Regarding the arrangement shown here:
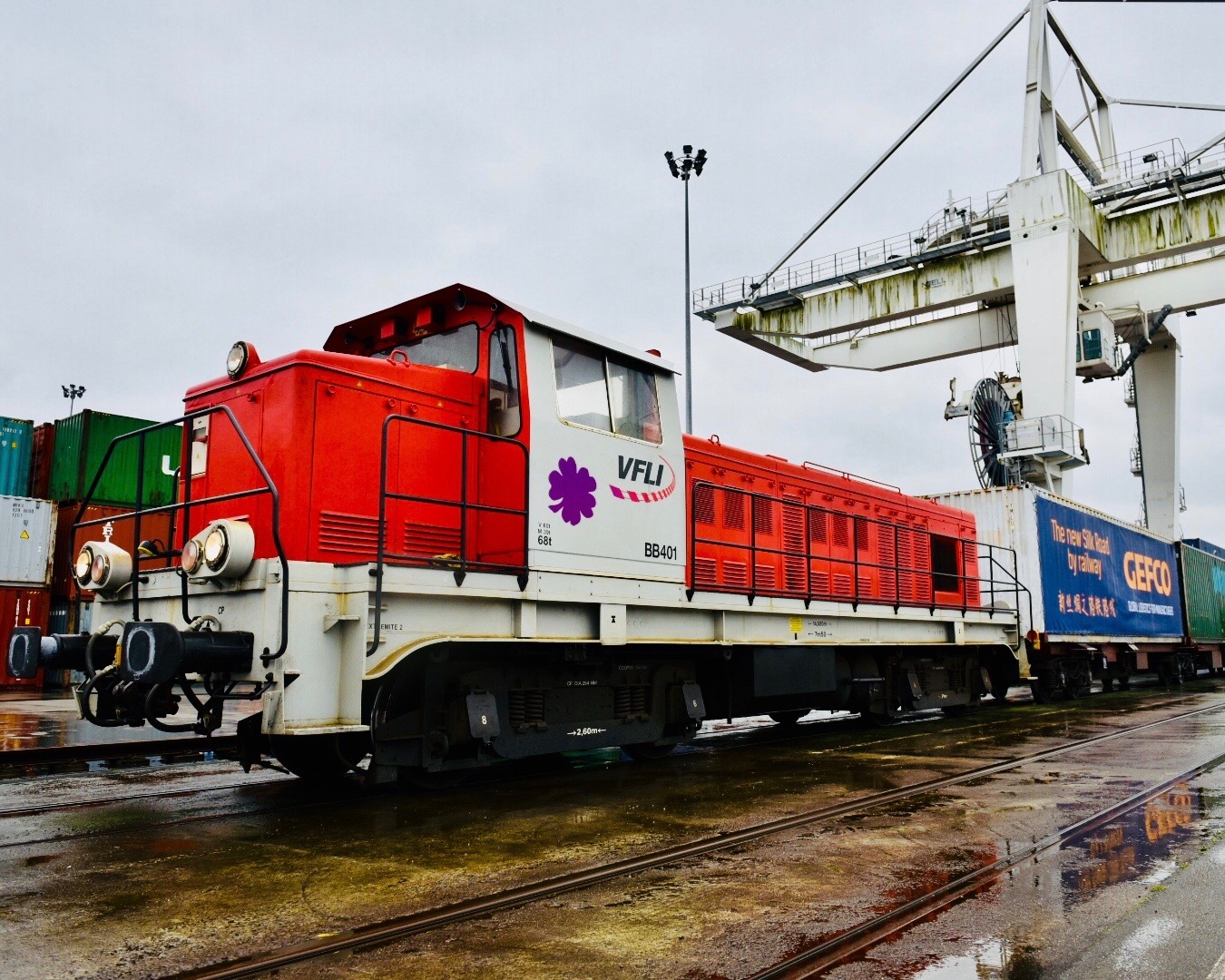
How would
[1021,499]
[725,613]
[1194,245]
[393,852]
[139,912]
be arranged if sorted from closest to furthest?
1. [139,912]
2. [393,852]
3. [725,613]
4. [1021,499]
5. [1194,245]

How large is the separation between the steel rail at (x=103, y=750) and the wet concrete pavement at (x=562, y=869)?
80.0 inches

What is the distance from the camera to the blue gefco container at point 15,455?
21156 millimetres

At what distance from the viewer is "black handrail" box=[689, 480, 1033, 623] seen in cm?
866

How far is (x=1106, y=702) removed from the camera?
16938mm

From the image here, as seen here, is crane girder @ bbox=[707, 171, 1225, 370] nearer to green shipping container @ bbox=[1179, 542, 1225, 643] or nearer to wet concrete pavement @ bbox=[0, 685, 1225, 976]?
green shipping container @ bbox=[1179, 542, 1225, 643]

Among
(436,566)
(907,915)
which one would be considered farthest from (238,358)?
(907,915)

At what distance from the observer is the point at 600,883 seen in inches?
179

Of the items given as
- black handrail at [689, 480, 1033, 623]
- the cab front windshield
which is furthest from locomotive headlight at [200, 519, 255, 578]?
black handrail at [689, 480, 1033, 623]

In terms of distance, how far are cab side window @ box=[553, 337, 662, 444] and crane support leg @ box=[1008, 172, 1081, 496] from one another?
1950cm

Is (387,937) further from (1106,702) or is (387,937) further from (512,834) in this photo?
(1106,702)

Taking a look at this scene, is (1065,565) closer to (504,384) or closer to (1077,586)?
(1077,586)

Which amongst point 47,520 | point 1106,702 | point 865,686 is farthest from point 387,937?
point 47,520

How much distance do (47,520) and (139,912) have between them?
63.7ft

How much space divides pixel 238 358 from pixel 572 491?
255 centimetres
